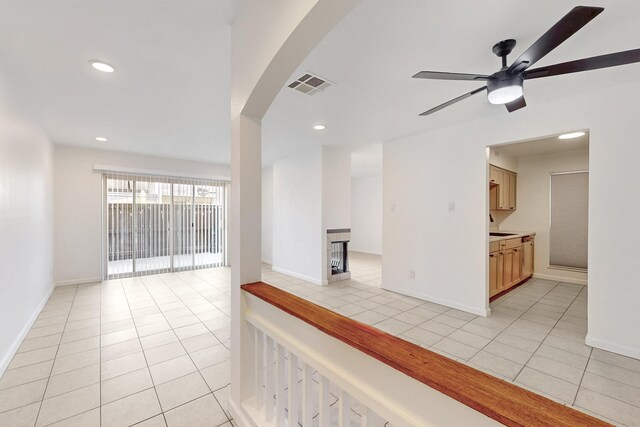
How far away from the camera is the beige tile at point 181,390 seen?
191 centimetres

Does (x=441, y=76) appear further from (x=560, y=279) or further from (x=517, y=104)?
(x=560, y=279)

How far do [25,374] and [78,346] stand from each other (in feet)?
1.51

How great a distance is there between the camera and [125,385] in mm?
2082

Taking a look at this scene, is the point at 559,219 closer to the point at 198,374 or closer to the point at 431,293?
the point at 431,293

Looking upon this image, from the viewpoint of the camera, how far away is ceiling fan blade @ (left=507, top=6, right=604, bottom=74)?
3.91 feet

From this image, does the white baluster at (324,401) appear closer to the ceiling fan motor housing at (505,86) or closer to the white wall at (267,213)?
the ceiling fan motor housing at (505,86)

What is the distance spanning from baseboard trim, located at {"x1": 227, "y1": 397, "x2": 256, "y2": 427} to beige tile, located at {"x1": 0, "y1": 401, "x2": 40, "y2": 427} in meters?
1.25

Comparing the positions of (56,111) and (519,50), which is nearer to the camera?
(519,50)

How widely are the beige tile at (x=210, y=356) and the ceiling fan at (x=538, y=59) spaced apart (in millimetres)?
2855

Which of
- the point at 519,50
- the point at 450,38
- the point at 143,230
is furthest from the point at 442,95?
the point at 143,230

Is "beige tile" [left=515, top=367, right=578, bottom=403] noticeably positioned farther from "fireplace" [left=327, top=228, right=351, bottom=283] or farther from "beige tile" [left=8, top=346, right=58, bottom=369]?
"beige tile" [left=8, top=346, right=58, bottom=369]

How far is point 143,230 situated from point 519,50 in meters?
6.66

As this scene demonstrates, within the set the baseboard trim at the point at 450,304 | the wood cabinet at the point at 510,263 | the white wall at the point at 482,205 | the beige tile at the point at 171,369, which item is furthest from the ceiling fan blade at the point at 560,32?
the beige tile at the point at 171,369

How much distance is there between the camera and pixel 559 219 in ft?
16.8
